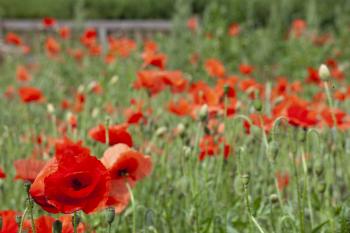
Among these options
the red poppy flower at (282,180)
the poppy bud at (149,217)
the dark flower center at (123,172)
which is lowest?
the poppy bud at (149,217)

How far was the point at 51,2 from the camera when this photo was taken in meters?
13.2

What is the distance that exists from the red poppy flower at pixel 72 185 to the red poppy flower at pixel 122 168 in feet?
0.87

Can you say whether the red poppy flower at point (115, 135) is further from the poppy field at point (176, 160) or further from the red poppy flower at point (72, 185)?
the red poppy flower at point (72, 185)

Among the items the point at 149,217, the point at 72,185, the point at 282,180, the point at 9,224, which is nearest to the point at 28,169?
the point at 9,224

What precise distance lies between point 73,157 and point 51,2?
12.3 metres

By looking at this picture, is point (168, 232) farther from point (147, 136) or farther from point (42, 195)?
point (147, 136)

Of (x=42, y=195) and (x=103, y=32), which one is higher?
(x=103, y=32)

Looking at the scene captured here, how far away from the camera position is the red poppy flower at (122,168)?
1564mm

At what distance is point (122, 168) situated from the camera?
1600 millimetres

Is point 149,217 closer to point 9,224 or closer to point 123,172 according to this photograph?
point 123,172

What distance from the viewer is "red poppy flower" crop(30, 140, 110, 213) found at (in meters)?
1.24

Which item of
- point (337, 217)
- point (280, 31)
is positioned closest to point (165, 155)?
point (337, 217)

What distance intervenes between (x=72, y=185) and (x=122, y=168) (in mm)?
331

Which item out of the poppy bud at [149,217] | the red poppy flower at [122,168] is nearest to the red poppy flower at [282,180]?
the poppy bud at [149,217]
